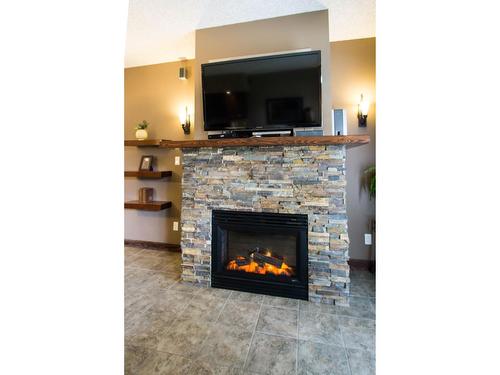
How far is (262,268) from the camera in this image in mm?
2195

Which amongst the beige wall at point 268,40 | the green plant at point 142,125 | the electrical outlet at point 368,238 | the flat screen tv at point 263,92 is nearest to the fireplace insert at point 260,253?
the flat screen tv at point 263,92

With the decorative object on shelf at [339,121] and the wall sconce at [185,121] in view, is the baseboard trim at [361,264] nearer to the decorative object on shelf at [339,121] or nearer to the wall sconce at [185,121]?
the decorative object on shelf at [339,121]

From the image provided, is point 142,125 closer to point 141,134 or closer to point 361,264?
point 141,134

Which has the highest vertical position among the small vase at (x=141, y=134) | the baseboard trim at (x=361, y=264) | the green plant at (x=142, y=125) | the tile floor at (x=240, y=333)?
the green plant at (x=142, y=125)

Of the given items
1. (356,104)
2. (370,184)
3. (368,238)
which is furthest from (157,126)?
(368,238)

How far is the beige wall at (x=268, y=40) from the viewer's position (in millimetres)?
2150

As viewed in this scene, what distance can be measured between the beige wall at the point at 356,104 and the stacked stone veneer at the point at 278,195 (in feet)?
2.86

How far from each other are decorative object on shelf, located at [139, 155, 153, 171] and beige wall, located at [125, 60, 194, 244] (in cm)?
9

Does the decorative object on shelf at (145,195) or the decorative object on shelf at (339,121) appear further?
the decorative object on shelf at (145,195)

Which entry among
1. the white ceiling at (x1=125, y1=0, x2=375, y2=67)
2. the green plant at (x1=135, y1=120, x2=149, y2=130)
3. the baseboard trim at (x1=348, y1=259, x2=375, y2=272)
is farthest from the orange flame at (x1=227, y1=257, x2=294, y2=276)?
the white ceiling at (x1=125, y1=0, x2=375, y2=67)

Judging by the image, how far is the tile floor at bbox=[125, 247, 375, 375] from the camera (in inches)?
52.9

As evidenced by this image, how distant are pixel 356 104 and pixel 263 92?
125 centimetres

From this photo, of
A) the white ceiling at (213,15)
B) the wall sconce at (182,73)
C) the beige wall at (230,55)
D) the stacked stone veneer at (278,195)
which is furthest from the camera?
the wall sconce at (182,73)
